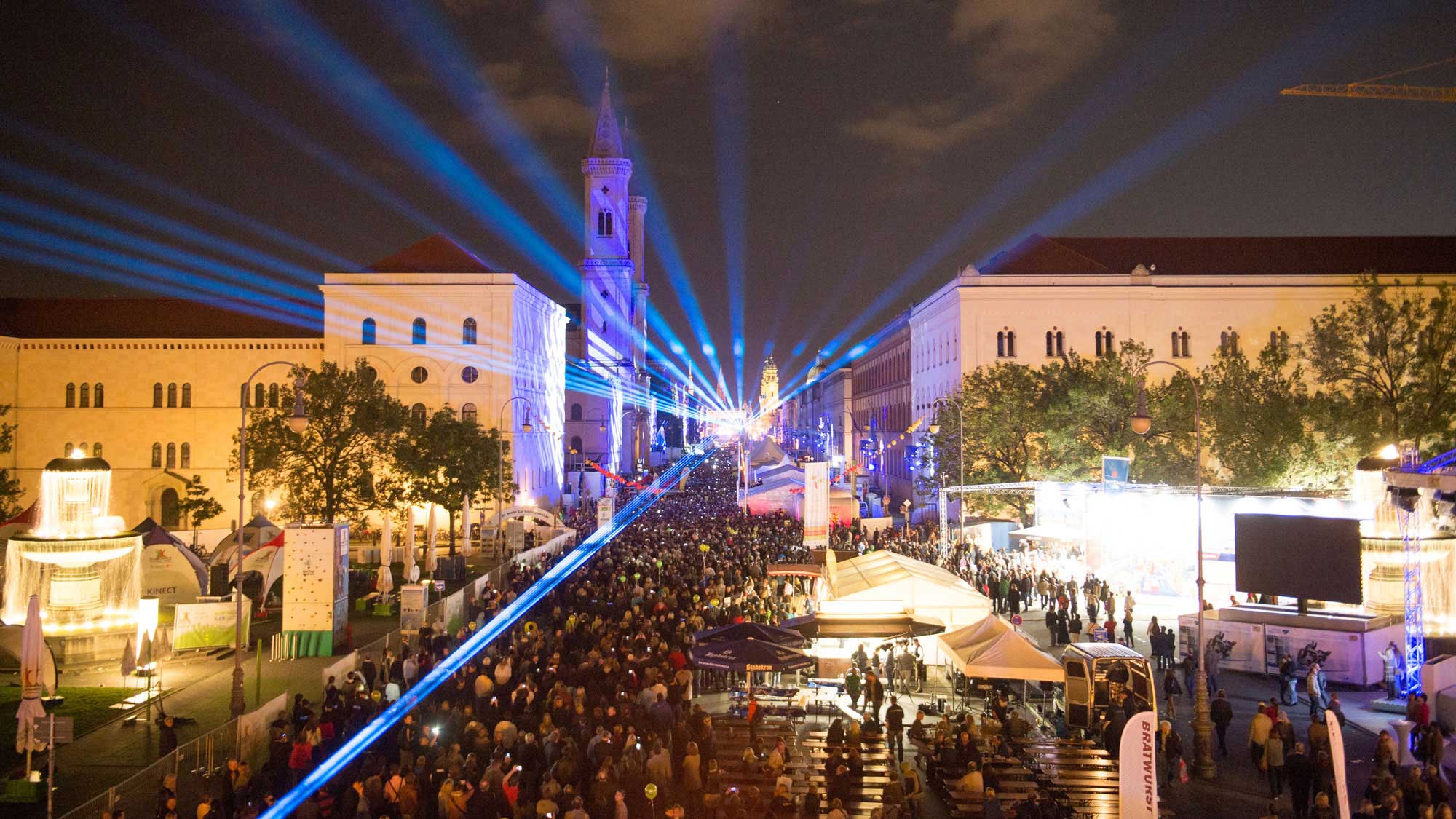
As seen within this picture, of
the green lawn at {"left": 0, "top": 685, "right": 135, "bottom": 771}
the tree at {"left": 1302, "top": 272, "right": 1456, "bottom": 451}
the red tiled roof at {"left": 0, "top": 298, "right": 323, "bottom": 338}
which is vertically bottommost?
the green lawn at {"left": 0, "top": 685, "right": 135, "bottom": 771}

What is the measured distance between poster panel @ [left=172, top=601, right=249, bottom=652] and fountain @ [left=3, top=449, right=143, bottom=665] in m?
1.01

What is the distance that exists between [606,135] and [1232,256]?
54.1 meters

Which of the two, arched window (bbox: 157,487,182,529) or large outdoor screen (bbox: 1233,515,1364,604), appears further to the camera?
arched window (bbox: 157,487,182,529)

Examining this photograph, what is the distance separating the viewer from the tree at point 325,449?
3772 cm

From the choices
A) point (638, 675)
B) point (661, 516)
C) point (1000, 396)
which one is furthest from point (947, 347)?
point (638, 675)

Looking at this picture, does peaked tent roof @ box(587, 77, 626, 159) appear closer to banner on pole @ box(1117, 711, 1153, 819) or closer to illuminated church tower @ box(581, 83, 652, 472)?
illuminated church tower @ box(581, 83, 652, 472)

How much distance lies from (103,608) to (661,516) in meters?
28.0

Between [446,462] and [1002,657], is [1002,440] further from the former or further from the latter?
[1002,657]

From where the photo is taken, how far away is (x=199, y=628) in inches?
886

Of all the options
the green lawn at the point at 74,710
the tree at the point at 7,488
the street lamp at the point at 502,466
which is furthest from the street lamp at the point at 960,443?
the tree at the point at 7,488

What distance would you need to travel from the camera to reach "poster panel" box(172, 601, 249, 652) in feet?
73.8

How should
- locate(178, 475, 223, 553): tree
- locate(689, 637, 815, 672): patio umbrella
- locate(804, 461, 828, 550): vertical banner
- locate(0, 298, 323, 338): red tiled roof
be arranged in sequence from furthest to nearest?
locate(0, 298, 323, 338): red tiled roof → locate(178, 475, 223, 553): tree → locate(804, 461, 828, 550): vertical banner → locate(689, 637, 815, 672): patio umbrella

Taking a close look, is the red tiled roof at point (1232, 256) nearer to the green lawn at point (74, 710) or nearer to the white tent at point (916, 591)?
the white tent at point (916, 591)

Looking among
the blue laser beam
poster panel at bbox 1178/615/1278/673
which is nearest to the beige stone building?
the blue laser beam
